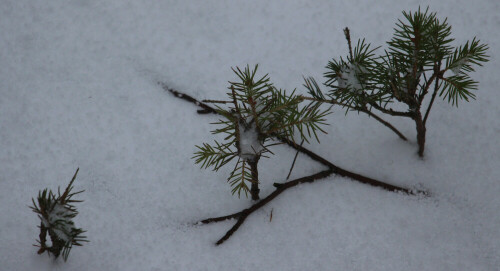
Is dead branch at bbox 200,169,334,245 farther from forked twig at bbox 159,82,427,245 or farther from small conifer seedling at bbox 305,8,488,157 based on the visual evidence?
small conifer seedling at bbox 305,8,488,157

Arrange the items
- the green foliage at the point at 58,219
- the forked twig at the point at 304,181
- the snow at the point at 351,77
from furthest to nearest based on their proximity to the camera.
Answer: the forked twig at the point at 304,181, the snow at the point at 351,77, the green foliage at the point at 58,219

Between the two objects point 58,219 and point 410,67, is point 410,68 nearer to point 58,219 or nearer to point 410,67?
point 410,67

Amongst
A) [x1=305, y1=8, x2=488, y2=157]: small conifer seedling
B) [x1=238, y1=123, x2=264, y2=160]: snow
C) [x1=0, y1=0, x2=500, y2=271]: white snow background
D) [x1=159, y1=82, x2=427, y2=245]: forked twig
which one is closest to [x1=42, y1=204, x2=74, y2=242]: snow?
[x1=0, y1=0, x2=500, y2=271]: white snow background

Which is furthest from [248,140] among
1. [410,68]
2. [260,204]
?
[410,68]

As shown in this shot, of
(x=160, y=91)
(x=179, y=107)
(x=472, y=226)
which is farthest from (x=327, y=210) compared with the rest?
(x=160, y=91)

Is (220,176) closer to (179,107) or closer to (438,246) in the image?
(179,107)

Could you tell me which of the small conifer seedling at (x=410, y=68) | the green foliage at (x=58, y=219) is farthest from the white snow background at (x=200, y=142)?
the small conifer seedling at (x=410, y=68)

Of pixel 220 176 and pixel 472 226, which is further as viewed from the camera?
pixel 220 176

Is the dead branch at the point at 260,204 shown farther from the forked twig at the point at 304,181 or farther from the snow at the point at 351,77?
the snow at the point at 351,77
